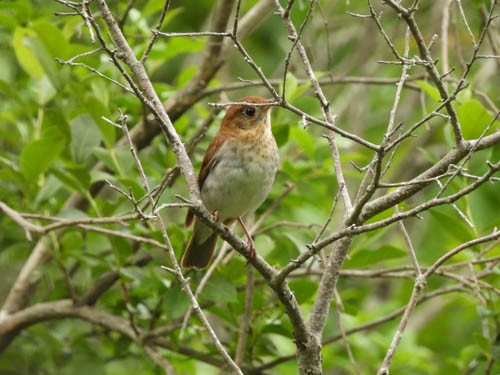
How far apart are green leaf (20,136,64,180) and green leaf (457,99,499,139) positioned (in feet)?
6.57

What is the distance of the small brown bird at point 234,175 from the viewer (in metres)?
4.83

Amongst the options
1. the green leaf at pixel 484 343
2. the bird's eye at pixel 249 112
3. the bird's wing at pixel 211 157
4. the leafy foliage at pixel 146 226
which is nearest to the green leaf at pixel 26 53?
the leafy foliage at pixel 146 226

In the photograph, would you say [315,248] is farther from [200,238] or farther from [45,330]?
[45,330]

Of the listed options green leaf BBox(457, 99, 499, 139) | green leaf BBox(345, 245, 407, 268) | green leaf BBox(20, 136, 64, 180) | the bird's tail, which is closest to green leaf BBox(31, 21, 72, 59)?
green leaf BBox(20, 136, 64, 180)

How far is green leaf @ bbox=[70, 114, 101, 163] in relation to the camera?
4902 millimetres

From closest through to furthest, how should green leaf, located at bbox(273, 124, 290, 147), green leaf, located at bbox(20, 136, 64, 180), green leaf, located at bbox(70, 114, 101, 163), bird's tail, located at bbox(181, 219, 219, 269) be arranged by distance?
green leaf, located at bbox(20, 136, 64, 180), bird's tail, located at bbox(181, 219, 219, 269), green leaf, located at bbox(70, 114, 101, 163), green leaf, located at bbox(273, 124, 290, 147)

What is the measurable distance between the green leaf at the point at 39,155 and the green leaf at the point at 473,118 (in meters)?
2.00

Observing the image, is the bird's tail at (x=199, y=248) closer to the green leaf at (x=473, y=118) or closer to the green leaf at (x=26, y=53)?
the green leaf at (x=26, y=53)

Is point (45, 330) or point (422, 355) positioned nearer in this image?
point (45, 330)

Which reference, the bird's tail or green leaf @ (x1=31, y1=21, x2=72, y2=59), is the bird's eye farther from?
green leaf @ (x1=31, y1=21, x2=72, y2=59)

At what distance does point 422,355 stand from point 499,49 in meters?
2.02

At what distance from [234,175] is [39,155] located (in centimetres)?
102

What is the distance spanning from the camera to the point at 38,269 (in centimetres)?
525

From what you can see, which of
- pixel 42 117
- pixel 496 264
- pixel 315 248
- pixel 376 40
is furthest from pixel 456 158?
pixel 376 40
